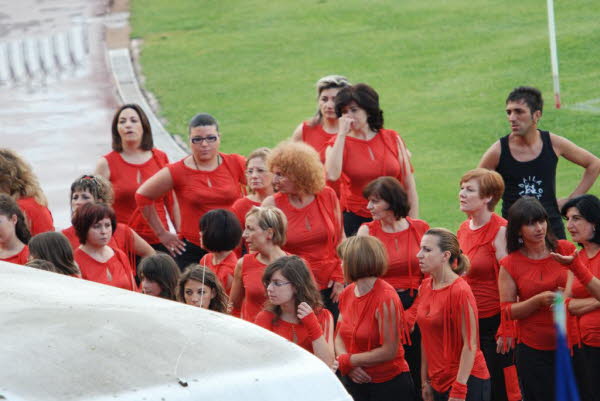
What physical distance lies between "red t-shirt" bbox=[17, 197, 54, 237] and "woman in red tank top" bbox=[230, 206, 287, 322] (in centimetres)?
182

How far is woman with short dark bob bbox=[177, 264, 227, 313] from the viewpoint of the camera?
7238 mm

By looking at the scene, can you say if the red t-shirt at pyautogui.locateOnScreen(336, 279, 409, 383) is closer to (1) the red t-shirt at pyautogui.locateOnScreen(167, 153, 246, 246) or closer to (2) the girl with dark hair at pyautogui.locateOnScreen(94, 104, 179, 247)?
(1) the red t-shirt at pyautogui.locateOnScreen(167, 153, 246, 246)

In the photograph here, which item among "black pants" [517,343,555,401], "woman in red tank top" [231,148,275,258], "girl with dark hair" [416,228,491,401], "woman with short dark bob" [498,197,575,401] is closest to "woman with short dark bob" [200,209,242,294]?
"woman in red tank top" [231,148,275,258]

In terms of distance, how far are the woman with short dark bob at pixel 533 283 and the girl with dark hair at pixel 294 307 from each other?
1.37 metres

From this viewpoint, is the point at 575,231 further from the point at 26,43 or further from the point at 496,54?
the point at 26,43

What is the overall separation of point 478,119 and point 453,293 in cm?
1365

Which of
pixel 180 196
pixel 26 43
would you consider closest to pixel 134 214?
pixel 180 196

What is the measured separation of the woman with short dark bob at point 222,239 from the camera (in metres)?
7.93

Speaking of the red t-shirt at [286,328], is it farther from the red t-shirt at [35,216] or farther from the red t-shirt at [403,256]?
the red t-shirt at [35,216]

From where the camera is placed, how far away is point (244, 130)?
21.1m

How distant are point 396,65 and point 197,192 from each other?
55.5 ft

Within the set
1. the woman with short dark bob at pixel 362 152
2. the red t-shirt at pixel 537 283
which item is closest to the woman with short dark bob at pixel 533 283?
the red t-shirt at pixel 537 283

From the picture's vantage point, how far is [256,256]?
7715 mm

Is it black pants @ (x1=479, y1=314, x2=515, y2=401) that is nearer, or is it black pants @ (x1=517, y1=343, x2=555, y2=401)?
black pants @ (x1=517, y1=343, x2=555, y2=401)
